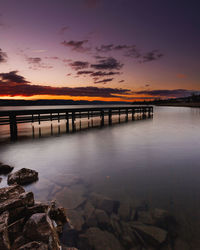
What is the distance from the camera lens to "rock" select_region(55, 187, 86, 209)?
3.82 meters

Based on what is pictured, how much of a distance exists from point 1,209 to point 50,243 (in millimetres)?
1112

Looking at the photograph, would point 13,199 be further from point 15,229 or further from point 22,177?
point 22,177

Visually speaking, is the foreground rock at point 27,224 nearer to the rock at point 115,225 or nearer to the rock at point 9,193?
the rock at point 9,193

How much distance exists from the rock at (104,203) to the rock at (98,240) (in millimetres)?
631

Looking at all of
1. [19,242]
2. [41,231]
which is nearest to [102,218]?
[41,231]

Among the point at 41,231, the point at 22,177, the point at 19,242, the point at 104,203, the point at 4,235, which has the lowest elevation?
the point at 104,203

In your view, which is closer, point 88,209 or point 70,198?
point 88,209

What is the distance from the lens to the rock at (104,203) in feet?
12.0

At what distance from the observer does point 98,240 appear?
2.82 meters

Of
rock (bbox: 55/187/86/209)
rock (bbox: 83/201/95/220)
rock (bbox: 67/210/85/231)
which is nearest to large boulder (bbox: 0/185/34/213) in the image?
rock (bbox: 67/210/85/231)

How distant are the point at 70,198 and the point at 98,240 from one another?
4.89ft

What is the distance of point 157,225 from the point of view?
10.4 ft

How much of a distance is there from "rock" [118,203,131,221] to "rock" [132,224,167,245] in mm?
297

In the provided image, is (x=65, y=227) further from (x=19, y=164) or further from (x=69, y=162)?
(x=19, y=164)
